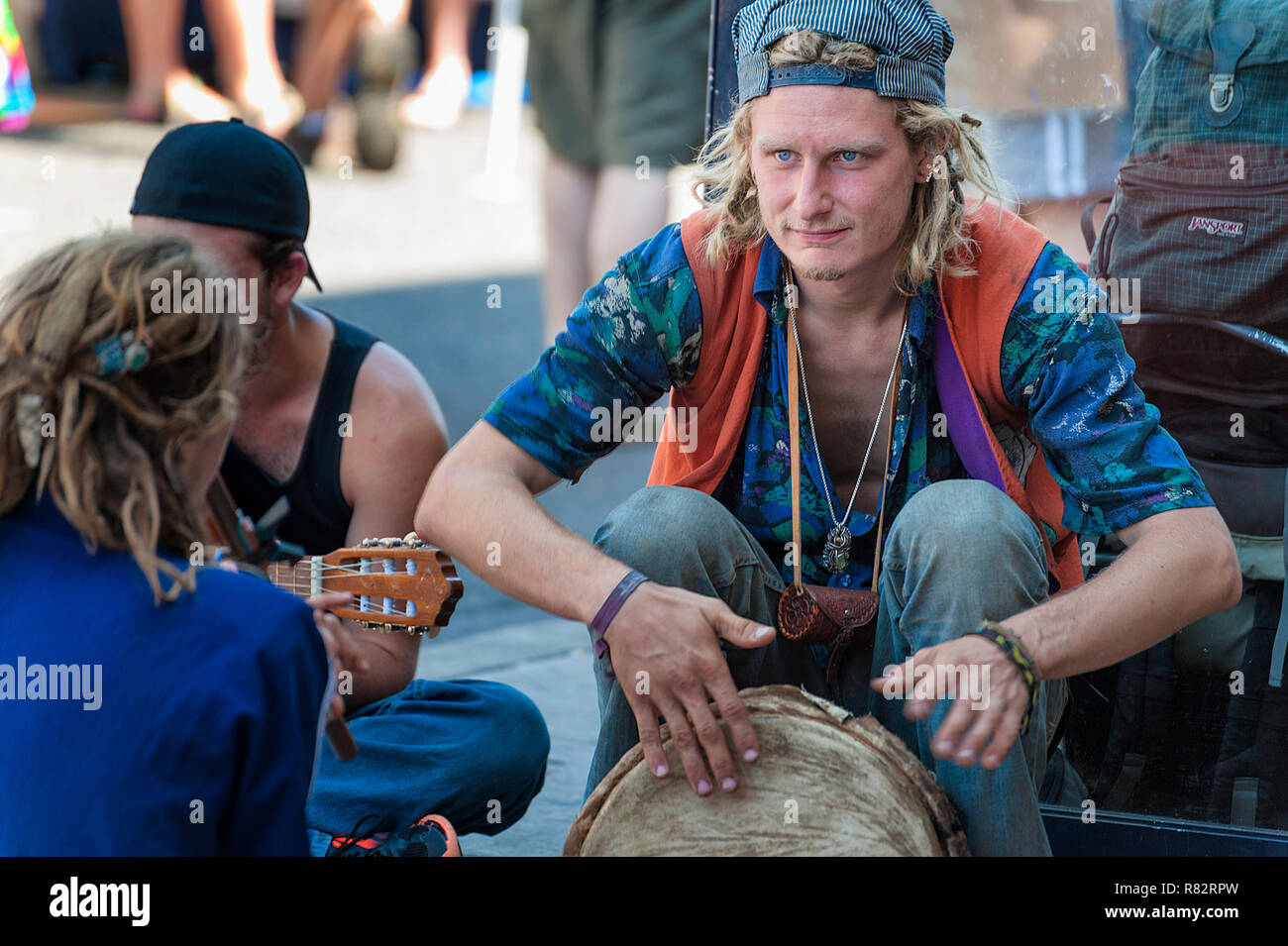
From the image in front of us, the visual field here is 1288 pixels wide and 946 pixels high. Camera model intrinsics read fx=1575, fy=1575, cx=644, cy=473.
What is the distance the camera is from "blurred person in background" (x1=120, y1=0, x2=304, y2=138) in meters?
8.02

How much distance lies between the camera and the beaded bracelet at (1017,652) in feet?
6.51

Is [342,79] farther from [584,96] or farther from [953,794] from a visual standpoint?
[953,794]

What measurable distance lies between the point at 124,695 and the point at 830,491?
1.18 m

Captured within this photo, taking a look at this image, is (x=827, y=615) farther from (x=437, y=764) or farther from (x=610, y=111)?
(x=610, y=111)

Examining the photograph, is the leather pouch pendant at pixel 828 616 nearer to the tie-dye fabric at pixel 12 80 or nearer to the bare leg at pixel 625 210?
the bare leg at pixel 625 210

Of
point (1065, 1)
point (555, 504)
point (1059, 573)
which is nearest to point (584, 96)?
point (555, 504)

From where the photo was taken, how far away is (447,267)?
7984 millimetres

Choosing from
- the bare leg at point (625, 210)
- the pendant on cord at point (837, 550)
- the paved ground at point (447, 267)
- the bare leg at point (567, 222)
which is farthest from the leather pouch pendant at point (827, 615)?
the bare leg at point (567, 222)

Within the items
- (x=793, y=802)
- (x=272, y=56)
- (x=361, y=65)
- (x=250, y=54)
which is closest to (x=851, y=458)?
(x=793, y=802)

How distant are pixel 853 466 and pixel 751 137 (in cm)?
54
